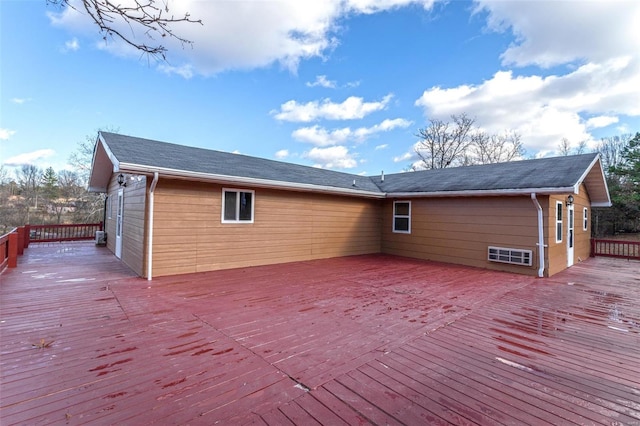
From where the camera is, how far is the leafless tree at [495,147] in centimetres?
2272

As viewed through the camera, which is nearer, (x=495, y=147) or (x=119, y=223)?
(x=119, y=223)

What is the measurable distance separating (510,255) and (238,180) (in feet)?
23.2

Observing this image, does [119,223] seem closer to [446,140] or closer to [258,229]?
[258,229]

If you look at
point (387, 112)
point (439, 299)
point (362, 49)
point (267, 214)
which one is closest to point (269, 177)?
point (267, 214)

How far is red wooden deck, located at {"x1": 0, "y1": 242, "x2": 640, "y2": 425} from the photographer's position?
192 cm

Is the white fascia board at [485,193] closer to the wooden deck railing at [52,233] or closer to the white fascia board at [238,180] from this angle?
the white fascia board at [238,180]

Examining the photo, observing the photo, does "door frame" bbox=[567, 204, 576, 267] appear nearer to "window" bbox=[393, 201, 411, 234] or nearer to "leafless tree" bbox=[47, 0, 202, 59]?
"window" bbox=[393, 201, 411, 234]

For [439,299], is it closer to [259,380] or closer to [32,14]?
[259,380]

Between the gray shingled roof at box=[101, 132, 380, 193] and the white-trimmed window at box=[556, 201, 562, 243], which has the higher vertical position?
the gray shingled roof at box=[101, 132, 380, 193]

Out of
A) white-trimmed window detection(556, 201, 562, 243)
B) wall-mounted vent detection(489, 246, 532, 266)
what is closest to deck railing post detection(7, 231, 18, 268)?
wall-mounted vent detection(489, 246, 532, 266)

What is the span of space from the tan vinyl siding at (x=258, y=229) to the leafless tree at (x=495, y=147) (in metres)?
17.6

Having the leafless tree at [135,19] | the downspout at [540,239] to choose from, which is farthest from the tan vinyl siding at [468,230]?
the leafless tree at [135,19]

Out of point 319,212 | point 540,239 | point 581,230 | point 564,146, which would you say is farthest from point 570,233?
point 564,146

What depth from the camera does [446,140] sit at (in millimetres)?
23312
